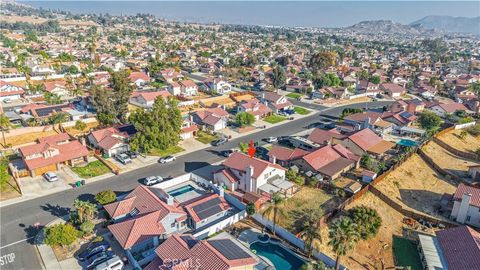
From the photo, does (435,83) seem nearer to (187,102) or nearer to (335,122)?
(335,122)

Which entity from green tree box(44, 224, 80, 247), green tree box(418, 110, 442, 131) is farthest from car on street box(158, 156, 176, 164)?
green tree box(418, 110, 442, 131)

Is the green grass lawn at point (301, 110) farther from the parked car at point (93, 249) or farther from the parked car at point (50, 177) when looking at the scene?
the parked car at point (93, 249)

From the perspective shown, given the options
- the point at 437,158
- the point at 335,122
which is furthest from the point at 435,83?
the point at 437,158

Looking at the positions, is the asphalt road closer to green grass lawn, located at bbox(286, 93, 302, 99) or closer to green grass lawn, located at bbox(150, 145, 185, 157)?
green grass lawn, located at bbox(150, 145, 185, 157)

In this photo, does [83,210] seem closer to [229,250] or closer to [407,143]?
[229,250]

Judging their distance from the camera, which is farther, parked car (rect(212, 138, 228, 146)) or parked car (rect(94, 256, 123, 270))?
parked car (rect(212, 138, 228, 146))

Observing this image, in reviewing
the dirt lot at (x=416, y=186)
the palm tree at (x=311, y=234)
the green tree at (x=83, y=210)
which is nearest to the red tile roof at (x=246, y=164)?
the palm tree at (x=311, y=234)
